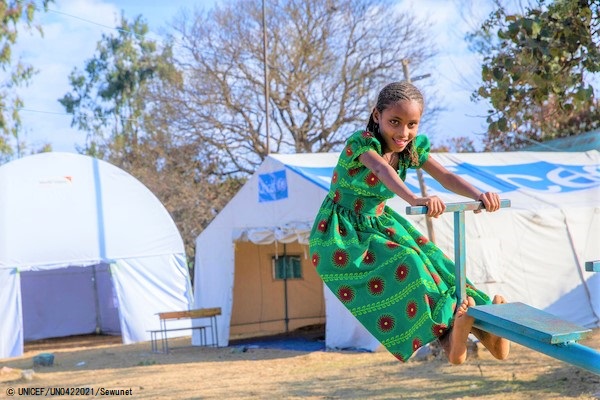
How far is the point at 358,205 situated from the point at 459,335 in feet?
2.52

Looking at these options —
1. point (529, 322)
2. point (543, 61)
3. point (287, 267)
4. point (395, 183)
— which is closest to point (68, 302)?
point (287, 267)

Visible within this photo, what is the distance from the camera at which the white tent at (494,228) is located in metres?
13.3

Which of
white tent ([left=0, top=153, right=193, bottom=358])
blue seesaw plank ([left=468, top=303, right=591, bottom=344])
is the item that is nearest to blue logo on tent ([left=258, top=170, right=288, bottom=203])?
white tent ([left=0, top=153, right=193, bottom=358])

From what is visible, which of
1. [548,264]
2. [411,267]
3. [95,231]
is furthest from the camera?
[95,231]

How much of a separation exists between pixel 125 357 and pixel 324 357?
3.97 m

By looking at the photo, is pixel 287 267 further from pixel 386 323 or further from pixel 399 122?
pixel 399 122

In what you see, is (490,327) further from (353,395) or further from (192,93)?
(192,93)

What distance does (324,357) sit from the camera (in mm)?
12828

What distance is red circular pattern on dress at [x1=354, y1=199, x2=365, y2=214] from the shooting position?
395 cm

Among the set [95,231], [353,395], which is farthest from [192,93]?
[353,395]

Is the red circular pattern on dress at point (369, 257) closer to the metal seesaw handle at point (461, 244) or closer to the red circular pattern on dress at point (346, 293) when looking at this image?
the red circular pattern on dress at point (346, 293)

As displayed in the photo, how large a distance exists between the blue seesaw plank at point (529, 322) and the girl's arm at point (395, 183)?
0.42 meters

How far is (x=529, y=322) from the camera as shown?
3.24 metres

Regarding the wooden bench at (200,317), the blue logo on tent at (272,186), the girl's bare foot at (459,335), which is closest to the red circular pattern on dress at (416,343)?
the girl's bare foot at (459,335)
